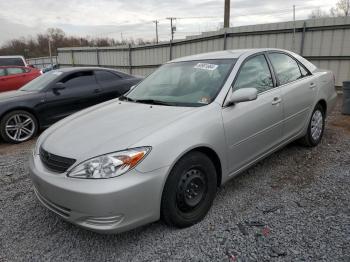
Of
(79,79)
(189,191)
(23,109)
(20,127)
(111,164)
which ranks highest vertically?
(79,79)

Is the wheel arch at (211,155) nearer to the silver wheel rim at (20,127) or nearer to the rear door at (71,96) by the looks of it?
the rear door at (71,96)

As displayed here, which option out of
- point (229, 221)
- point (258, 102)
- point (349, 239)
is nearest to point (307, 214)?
point (349, 239)

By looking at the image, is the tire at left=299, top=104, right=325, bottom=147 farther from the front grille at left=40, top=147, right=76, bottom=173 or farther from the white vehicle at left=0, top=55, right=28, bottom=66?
the white vehicle at left=0, top=55, right=28, bottom=66

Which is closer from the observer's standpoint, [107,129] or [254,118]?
[107,129]

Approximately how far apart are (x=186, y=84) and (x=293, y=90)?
4.97ft

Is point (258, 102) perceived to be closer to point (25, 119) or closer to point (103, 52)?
Answer: point (25, 119)

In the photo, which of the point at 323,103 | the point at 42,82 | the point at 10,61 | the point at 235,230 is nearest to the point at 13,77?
the point at 10,61

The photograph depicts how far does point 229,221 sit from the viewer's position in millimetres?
2822

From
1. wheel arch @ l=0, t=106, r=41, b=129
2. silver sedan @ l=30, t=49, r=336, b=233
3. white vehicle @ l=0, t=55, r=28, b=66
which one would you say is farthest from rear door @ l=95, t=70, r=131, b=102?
white vehicle @ l=0, t=55, r=28, b=66

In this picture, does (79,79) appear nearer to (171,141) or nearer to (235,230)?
(171,141)

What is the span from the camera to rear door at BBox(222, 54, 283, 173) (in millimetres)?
2994

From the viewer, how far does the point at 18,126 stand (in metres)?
5.93

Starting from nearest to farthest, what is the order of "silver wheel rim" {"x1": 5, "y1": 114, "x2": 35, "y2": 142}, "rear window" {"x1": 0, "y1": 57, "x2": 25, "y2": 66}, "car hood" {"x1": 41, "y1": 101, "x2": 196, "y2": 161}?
1. "car hood" {"x1": 41, "y1": 101, "x2": 196, "y2": 161}
2. "silver wheel rim" {"x1": 5, "y1": 114, "x2": 35, "y2": 142}
3. "rear window" {"x1": 0, "y1": 57, "x2": 25, "y2": 66}

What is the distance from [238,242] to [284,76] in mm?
2345
